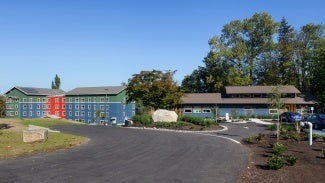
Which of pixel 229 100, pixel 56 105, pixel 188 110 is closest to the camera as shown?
pixel 229 100

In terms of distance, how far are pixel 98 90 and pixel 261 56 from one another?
44.9 metres

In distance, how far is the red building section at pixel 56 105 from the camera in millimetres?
103438

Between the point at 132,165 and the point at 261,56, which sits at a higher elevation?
the point at 261,56

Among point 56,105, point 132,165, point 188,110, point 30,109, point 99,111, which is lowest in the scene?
point 99,111

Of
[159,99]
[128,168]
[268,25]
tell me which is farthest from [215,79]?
[128,168]

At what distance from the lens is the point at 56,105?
104m

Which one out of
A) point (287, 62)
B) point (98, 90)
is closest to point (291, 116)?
point (287, 62)

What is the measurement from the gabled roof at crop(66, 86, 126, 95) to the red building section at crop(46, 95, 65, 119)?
14.5 feet

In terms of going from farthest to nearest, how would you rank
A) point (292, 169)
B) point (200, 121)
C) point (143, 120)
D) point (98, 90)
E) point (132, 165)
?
point (98, 90) → point (143, 120) → point (200, 121) → point (132, 165) → point (292, 169)

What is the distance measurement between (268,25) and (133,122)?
4679 centimetres

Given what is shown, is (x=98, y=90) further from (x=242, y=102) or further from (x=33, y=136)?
(x=33, y=136)

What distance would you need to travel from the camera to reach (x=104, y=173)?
1336 centimetres

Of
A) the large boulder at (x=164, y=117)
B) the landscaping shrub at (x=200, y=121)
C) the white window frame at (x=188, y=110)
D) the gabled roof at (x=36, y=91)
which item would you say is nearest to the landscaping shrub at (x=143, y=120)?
the large boulder at (x=164, y=117)

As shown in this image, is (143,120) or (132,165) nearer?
(132,165)
